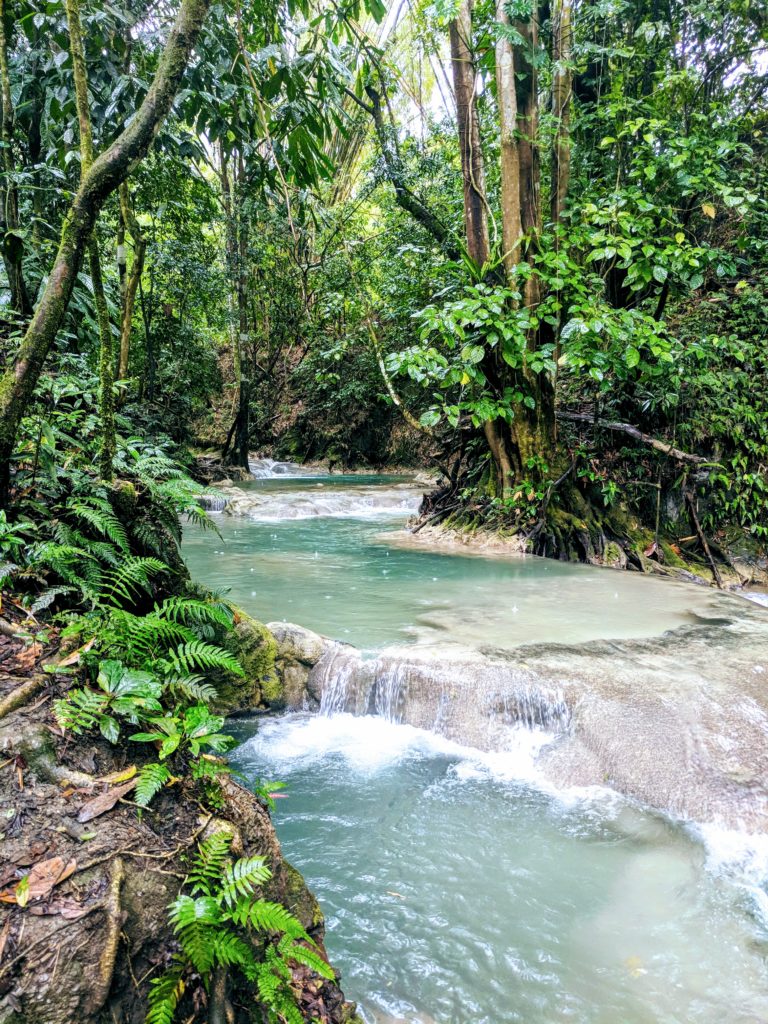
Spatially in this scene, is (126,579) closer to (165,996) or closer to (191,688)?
(191,688)

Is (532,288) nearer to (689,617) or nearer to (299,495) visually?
(689,617)

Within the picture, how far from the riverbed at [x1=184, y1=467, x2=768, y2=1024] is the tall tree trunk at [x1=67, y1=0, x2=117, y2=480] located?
194cm

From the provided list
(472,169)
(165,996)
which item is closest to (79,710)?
(165,996)

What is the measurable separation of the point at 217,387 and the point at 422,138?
8.65m

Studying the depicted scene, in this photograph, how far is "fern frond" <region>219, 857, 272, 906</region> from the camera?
1560 mm

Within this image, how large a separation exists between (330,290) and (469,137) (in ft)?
20.9

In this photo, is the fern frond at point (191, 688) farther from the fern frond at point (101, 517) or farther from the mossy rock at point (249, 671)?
the mossy rock at point (249, 671)

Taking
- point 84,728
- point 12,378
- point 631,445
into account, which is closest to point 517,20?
point 631,445

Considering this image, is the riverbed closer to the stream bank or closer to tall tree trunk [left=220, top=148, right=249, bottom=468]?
the stream bank

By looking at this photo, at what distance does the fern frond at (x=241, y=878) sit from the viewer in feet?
5.12

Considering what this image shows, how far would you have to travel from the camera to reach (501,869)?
9.09 ft

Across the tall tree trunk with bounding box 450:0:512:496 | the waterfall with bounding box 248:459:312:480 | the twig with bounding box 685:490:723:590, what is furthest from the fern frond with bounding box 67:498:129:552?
the waterfall with bounding box 248:459:312:480

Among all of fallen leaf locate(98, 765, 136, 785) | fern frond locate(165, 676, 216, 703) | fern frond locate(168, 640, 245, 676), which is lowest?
fallen leaf locate(98, 765, 136, 785)

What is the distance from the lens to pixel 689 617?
4.96m
